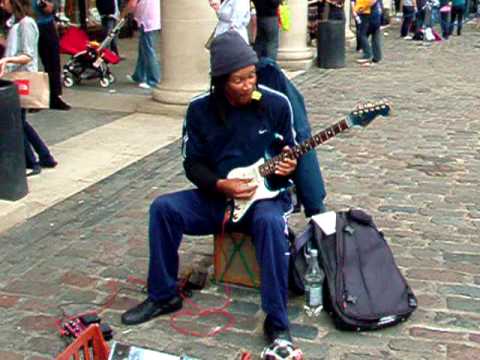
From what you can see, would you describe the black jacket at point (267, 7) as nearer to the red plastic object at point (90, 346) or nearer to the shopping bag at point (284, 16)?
the shopping bag at point (284, 16)

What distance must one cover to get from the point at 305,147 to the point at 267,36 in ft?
24.7

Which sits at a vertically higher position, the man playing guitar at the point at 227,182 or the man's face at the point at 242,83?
the man's face at the point at 242,83

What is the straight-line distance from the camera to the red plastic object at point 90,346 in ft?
10.9

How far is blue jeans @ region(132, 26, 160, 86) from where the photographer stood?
11.1 metres

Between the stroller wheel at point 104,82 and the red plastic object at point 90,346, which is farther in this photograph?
the stroller wheel at point 104,82

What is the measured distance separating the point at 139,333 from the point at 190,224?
61cm

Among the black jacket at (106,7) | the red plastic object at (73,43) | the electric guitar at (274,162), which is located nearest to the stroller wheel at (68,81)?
the red plastic object at (73,43)

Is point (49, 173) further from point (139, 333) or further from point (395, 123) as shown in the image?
point (395, 123)

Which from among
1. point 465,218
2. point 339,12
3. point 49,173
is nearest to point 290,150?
point 465,218

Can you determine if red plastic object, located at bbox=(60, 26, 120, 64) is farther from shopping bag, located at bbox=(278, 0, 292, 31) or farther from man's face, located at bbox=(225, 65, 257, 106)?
man's face, located at bbox=(225, 65, 257, 106)

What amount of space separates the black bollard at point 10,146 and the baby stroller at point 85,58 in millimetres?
4968

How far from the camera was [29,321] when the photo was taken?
444 centimetres

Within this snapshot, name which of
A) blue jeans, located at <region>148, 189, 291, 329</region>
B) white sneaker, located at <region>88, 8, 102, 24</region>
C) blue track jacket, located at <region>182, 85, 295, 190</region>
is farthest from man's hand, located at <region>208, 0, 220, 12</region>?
white sneaker, located at <region>88, 8, 102, 24</region>

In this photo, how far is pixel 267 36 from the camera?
1151cm
